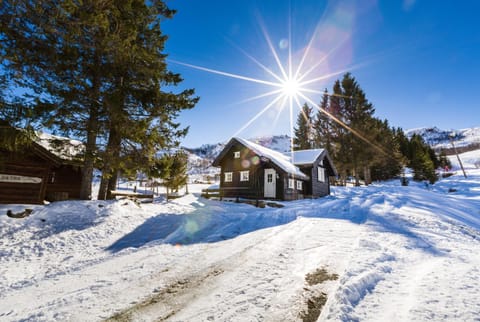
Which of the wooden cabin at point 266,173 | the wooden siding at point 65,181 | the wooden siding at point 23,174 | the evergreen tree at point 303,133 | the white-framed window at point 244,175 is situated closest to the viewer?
the wooden siding at point 23,174

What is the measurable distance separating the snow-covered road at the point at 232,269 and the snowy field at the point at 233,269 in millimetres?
24

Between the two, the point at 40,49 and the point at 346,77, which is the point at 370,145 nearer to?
the point at 346,77

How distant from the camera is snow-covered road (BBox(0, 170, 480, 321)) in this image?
3.24m

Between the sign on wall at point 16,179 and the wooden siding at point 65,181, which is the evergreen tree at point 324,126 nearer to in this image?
the wooden siding at point 65,181

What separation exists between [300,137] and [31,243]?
4747 cm

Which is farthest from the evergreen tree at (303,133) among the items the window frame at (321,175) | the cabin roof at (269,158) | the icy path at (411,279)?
the icy path at (411,279)

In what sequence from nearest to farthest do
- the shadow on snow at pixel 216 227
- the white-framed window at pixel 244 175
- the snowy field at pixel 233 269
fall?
the snowy field at pixel 233 269, the shadow on snow at pixel 216 227, the white-framed window at pixel 244 175

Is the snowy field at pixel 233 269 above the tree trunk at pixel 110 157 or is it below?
below

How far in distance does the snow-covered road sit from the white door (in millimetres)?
12303

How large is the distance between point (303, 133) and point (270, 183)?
100.0 feet

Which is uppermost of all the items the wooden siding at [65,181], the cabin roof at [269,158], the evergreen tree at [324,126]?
the evergreen tree at [324,126]

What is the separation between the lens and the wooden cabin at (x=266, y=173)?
21672mm

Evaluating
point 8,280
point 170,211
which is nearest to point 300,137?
point 170,211

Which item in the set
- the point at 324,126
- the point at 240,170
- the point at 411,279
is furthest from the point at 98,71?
the point at 324,126
